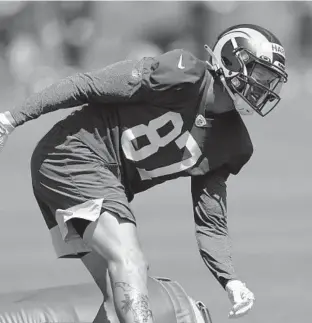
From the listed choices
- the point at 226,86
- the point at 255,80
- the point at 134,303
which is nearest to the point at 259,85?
the point at 255,80

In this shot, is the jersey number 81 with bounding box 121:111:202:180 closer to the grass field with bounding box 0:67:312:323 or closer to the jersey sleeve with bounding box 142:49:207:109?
the jersey sleeve with bounding box 142:49:207:109

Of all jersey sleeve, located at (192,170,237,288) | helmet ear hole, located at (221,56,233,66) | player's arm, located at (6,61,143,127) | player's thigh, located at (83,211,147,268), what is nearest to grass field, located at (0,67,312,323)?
jersey sleeve, located at (192,170,237,288)

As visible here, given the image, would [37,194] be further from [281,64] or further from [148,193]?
[148,193]

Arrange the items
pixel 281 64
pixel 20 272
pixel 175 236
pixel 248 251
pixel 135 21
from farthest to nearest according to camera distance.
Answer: pixel 135 21 < pixel 175 236 < pixel 248 251 < pixel 20 272 < pixel 281 64

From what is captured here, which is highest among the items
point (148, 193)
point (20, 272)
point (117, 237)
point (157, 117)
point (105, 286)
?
point (157, 117)

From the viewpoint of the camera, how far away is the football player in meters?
4.57

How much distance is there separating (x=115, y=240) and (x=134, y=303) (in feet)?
0.94

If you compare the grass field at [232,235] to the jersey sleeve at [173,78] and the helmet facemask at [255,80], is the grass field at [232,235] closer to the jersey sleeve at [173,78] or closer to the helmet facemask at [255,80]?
the helmet facemask at [255,80]

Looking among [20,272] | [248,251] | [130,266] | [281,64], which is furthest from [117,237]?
[248,251]

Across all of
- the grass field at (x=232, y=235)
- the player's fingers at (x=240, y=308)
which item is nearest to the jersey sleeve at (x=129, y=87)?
the player's fingers at (x=240, y=308)

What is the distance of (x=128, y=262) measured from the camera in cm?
448

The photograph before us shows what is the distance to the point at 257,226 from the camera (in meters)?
9.84

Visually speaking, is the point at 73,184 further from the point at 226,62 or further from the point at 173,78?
the point at 226,62

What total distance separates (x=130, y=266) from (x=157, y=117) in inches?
28.1
